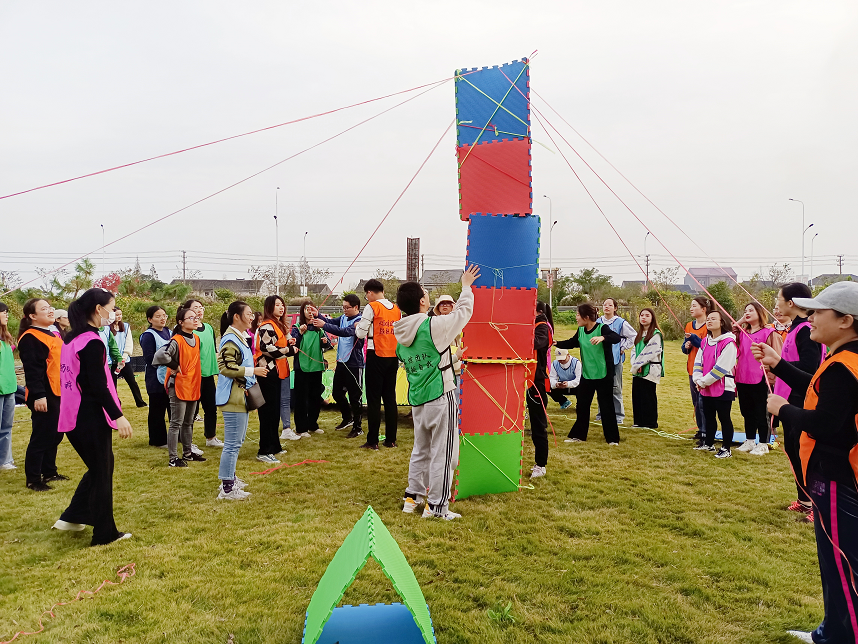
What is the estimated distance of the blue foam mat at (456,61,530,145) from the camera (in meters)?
4.76

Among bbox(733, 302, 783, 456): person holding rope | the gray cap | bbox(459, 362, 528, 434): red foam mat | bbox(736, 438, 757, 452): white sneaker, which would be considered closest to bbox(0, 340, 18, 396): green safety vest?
bbox(459, 362, 528, 434): red foam mat

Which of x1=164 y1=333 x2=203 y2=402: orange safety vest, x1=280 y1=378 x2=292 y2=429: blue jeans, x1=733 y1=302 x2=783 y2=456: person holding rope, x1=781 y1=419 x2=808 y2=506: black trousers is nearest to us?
x1=781 y1=419 x2=808 y2=506: black trousers

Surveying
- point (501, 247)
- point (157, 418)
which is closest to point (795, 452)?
point (501, 247)

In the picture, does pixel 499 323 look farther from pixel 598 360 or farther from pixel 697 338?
pixel 697 338

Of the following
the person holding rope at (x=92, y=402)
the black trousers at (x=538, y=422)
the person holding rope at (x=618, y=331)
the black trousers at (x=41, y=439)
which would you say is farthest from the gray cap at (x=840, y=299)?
the black trousers at (x=41, y=439)

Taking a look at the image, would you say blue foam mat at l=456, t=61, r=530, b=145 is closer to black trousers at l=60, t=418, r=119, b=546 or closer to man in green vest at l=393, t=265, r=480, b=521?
man in green vest at l=393, t=265, r=480, b=521

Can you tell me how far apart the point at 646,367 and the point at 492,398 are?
3610 millimetres

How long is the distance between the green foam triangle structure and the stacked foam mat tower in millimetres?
2069

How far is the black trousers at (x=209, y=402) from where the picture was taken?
676 cm

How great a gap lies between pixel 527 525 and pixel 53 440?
4358mm

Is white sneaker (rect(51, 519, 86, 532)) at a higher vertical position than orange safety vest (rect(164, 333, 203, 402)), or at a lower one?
lower

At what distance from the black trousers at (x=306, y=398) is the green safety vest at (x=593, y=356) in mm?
3304

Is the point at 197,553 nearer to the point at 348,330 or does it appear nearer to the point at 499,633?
the point at 499,633

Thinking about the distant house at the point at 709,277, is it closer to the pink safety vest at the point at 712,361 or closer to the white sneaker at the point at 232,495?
the pink safety vest at the point at 712,361
